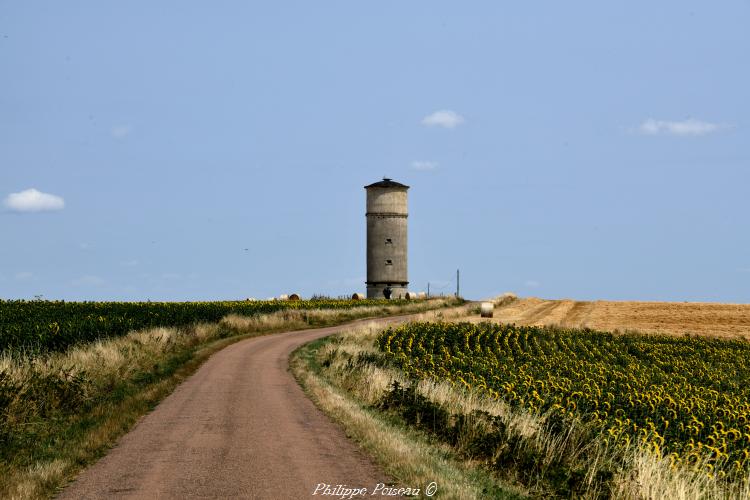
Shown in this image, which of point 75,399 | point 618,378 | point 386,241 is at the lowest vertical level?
point 75,399

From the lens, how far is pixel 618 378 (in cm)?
2378

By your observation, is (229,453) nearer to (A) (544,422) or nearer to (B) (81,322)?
(A) (544,422)

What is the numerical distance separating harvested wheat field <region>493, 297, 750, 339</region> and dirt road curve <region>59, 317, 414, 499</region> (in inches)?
1332

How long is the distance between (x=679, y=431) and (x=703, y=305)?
54.2 metres

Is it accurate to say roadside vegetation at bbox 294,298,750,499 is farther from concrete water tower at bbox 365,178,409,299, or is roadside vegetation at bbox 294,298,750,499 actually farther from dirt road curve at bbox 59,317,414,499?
concrete water tower at bbox 365,178,409,299

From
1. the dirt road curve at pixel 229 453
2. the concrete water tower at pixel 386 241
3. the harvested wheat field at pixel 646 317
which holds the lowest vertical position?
the dirt road curve at pixel 229 453

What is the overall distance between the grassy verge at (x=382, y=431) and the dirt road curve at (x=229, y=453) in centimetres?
39

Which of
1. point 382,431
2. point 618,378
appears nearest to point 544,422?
point 382,431

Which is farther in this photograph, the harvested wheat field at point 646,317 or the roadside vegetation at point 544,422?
the harvested wheat field at point 646,317

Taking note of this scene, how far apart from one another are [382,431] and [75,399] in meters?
8.91

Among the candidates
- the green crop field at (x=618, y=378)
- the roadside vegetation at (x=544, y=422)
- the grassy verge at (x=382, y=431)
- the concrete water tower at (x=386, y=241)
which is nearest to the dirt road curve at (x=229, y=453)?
the grassy verge at (x=382, y=431)

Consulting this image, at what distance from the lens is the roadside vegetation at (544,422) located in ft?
40.3

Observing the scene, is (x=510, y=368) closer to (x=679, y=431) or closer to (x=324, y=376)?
(x=324, y=376)

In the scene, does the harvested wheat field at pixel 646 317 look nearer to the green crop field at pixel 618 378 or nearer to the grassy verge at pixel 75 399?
the green crop field at pixel 618 378
